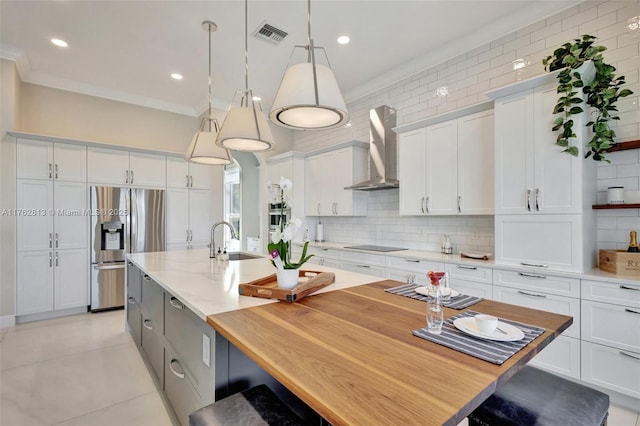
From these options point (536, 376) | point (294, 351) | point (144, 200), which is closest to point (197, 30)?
point (144, 200)

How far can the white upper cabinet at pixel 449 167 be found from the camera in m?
2.93

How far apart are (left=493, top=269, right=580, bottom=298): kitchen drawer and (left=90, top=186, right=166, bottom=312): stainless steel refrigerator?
4.48m

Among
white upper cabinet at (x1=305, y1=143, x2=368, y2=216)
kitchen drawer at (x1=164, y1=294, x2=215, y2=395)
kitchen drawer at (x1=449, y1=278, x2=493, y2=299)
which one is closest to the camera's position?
kitchen drawer at (x1=164, y1=294, x2=215, y2=395)

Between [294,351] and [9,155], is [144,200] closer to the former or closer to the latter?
[9,155]

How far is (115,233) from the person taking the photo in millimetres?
4238

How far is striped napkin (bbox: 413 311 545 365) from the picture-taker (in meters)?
0.93

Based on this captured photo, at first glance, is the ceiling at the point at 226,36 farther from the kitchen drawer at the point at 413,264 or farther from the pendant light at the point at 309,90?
the kitchen drawer at the point at 413,264

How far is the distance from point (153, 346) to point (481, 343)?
230cm

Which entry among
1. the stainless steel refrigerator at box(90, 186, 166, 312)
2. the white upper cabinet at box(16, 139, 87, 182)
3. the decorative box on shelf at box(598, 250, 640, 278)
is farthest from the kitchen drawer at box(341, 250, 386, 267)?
the white upper cabinet at box(16, 139, 87, 182)

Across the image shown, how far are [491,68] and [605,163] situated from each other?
1.41 meters

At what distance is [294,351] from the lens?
0.97 m

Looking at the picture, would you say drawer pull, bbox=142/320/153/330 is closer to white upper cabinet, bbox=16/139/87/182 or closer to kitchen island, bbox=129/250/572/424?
kitchen island, bbox=129/250/572/424

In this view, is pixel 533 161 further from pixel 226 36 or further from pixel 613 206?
pixel 226 36

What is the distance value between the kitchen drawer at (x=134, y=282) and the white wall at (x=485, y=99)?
2.89 m
